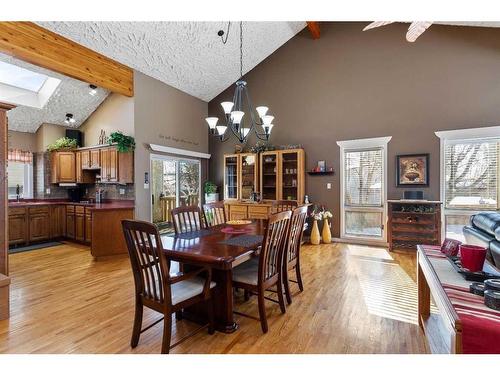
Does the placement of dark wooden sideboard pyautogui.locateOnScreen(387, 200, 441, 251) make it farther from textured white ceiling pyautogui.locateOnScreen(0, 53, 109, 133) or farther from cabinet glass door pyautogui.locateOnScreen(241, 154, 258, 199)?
textured white ceiling pyautogui.locateOnScreen(0, 53, 109, 133)

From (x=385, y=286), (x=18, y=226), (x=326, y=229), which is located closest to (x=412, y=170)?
(x=326, y=229)

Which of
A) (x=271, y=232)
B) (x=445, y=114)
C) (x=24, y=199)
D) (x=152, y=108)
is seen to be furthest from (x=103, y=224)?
(x=445, y=114)

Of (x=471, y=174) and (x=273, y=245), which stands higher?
(x=471, y=174)

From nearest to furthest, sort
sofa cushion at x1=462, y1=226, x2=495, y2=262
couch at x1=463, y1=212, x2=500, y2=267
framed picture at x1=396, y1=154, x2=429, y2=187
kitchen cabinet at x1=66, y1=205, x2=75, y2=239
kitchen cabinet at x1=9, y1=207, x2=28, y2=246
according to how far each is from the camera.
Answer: couch at x1=463, y1=212, x2=500, y2=267
sofa cushion at x1=462, y1=226, x2=495, y2=262
framed picture at x1=396, y1=154, x2=429, y2=187
kitchen cabinet at x1=9, y1=207, x2=28, y2=246
kitchen cabinet at x1=66, y1=205, x2=75, y2=239

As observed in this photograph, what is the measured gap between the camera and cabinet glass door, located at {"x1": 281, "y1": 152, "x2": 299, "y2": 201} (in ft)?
18.6

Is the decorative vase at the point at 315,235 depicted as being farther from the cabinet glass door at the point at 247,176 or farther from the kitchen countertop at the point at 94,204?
the kitchen countertop at the point at 94,204

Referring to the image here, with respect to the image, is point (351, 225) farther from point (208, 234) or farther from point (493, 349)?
point (493, 349)

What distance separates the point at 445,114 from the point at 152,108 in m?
5.47

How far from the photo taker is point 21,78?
15.9 ft

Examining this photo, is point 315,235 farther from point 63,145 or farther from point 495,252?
point 63,145

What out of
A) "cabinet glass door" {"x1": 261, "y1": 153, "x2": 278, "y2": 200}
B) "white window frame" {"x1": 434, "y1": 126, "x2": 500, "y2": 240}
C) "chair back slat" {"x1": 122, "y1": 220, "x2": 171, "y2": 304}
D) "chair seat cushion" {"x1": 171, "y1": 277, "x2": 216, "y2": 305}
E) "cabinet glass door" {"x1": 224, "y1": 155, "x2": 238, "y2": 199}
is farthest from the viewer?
"cabinet glass door" {"x1": 224, "y1": 155, "x2": 238, "y2": 199}

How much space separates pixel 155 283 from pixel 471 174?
534 cm

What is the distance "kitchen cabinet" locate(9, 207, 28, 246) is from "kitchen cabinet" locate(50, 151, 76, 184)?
2.91 ft

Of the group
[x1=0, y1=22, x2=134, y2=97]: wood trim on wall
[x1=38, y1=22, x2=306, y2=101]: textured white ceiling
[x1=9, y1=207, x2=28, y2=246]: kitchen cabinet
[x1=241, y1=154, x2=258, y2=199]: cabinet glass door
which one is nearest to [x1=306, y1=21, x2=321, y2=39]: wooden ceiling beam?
[x1=38, y1=22, x2=306, y2=101]: textured white ceiling
